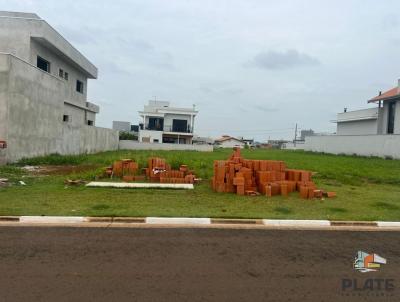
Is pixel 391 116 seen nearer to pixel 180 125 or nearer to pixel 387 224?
pixel 180 125

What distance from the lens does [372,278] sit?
4.97 metres

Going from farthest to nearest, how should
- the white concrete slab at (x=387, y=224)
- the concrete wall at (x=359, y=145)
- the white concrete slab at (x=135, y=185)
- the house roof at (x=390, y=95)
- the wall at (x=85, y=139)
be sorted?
1. the house roof at (x=390, y=95)
2. the concrete wall at (x=359, y=145)
3. the wall at (x=85, y=139)
4. the white concrete slab at (x=135, y=185)
5. the white concrete slab at (x=387, y=224)

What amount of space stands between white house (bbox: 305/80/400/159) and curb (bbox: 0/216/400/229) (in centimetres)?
2812

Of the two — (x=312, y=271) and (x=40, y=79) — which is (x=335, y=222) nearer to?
(x=312, y=271)

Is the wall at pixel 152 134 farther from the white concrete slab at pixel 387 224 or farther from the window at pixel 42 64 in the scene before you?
the white concrete slab at pixel 387 224

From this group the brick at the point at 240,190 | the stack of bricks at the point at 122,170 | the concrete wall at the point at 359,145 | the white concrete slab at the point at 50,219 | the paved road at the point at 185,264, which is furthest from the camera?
the concrete wall at the point at 359,145

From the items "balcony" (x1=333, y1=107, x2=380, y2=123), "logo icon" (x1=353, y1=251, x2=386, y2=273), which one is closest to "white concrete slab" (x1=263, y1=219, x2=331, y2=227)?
"logo icon" (x1=353, y1=251, x2=386, y2=273)

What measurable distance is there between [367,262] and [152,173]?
31.5 ft

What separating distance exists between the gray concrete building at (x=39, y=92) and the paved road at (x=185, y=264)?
39.9ft

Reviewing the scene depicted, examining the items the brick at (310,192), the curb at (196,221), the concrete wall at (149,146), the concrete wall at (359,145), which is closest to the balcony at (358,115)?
the concrete wall at (359,145)

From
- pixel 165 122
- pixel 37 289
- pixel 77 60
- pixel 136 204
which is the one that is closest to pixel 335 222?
pixel 136 204

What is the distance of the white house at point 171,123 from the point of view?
63625 mm

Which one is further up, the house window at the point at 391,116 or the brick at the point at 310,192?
the house window at the point at 391,116

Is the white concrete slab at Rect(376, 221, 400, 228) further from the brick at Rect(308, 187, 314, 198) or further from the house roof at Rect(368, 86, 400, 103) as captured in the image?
the house roof at Rect(368, 86, 400, 103)
